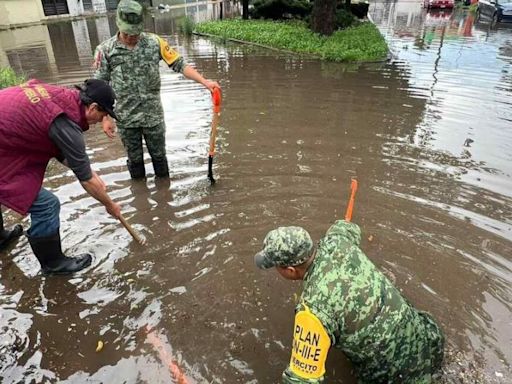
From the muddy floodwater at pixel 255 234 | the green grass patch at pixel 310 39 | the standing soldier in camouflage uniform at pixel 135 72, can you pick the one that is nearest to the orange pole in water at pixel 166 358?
the muddy floodwater at pixel 255 234

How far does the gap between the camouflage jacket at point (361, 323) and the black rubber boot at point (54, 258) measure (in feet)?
7.95

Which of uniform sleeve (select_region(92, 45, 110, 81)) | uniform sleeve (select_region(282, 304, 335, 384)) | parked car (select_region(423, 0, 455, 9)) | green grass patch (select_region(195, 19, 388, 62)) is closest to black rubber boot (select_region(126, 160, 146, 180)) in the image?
uniform sleeve (select_region(92, 45, 110, 81))

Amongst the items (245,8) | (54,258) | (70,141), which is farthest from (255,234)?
(245,8)

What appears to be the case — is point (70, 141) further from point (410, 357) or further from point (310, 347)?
point (410, 357)

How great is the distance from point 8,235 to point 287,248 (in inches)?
131

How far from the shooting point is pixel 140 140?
16.7 feet

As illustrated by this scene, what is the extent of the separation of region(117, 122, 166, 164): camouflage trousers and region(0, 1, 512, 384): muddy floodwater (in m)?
0.39

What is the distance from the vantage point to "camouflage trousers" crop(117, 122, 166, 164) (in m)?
4.96

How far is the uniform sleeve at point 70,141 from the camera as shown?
9.83 ft

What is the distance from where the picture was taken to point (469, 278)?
3.72 metres

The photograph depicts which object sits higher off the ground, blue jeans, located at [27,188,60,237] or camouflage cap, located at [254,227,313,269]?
camouflage cap, located at [254,227,313,269]

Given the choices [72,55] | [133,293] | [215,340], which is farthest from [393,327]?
[72,55]

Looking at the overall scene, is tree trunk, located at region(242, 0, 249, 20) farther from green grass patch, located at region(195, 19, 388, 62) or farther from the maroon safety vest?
the maroon safety vest

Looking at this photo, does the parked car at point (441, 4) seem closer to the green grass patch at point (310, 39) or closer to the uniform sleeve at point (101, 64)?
the green grass patch at point (310, 39)
